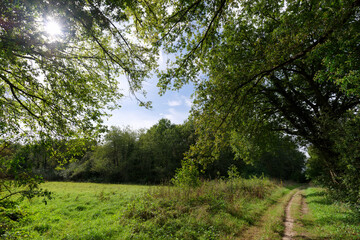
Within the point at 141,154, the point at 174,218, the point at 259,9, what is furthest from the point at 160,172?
the point at 259,9

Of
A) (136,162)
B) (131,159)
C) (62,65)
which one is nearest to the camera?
(62,65)

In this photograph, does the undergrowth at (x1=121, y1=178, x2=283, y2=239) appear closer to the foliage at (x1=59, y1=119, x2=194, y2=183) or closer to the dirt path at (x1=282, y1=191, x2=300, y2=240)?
the dirt path at (x1=282, y1=191, x2=300, y2=240)

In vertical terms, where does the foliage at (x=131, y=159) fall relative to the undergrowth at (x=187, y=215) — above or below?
above

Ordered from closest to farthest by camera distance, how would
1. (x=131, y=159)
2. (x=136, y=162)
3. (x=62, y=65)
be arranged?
(x=62, y=65) < (x=131, y=159) < (x=136, y=162)

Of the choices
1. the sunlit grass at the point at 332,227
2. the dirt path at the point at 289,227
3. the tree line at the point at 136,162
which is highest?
the tree line at the point at 136,162

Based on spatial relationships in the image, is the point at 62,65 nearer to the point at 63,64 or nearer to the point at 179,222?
the point at 63,64

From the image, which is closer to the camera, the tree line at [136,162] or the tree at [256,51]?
the tree at [256,51]

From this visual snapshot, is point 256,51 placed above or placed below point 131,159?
above

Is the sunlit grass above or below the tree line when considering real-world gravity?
below

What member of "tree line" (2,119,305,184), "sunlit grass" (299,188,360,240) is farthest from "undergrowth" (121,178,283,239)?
"tree line" (2,119,305,184)

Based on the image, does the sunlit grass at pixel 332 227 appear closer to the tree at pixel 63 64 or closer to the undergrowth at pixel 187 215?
the undergrowth at pixel 187 215

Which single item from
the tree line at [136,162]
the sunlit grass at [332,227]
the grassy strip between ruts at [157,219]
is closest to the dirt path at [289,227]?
the sunlit grass at [332,227]

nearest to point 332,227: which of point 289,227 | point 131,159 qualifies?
point 289,227

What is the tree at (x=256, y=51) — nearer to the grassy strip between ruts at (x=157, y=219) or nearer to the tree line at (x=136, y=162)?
the grassy strip between ruts at (x=157, y=219)
